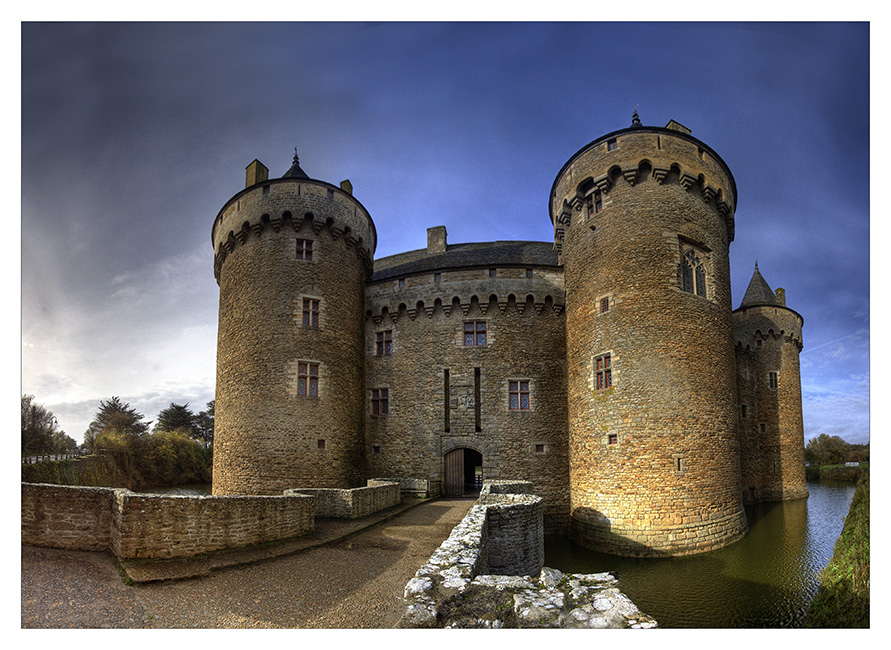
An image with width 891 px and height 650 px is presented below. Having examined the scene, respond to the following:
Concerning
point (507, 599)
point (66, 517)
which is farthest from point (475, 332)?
point (507, 599)

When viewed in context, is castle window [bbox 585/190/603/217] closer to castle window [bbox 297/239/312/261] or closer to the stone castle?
the stone castle

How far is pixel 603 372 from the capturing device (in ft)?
44.1

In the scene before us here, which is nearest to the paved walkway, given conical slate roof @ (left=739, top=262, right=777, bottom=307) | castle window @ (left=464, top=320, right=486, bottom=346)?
castle window @ (left=464, top=320, right=486, bottom=346)

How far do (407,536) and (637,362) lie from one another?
751 cm

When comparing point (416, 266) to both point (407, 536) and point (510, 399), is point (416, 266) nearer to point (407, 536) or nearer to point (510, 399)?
point (510, 399)

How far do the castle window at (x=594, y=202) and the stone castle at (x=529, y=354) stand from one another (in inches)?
2.1

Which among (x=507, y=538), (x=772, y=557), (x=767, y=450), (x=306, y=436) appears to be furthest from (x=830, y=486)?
(x=306, y=436)

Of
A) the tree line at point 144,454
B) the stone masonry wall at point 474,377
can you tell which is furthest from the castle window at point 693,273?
the tree line at point 144,454

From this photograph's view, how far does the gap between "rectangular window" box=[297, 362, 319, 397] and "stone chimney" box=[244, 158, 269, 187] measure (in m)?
7.27

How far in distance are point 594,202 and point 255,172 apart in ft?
38.1

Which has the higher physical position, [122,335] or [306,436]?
[122,335]

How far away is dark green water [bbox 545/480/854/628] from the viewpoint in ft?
27.6

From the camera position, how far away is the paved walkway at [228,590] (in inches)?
189

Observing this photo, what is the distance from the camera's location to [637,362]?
12.7 m
